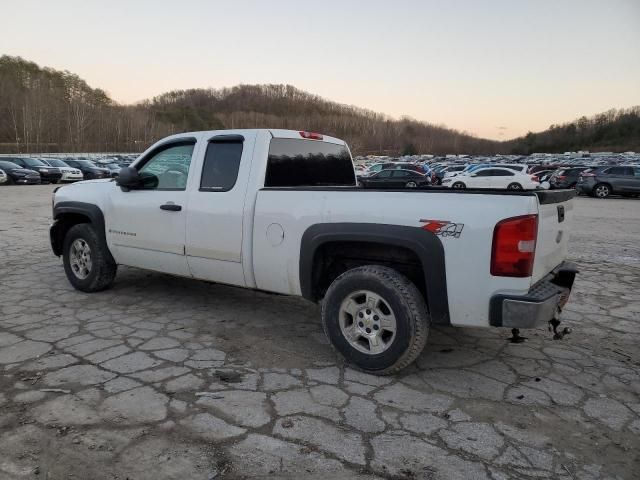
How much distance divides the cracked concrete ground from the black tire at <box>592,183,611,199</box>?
817 inches

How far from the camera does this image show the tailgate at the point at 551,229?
10.0 ft

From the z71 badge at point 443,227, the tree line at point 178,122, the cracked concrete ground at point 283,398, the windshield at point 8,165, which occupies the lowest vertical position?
the cracked concrete ground at point 283,398

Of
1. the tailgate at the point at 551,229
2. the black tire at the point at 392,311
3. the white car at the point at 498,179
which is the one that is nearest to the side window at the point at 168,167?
the black tire at the point at 392,311

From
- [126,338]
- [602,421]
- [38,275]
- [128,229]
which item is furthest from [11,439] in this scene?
[38,275]

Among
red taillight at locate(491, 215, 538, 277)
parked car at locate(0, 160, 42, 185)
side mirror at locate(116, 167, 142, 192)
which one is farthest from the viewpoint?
parked car at locate(0, 160, 42, 185)

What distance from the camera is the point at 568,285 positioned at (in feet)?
12.2

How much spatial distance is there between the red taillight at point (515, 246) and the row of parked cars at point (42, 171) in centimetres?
2280

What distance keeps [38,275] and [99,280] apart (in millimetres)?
1633

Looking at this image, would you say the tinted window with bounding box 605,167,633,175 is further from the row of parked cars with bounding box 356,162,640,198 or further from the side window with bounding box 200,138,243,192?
the side window with bounding box 200,138,243,192

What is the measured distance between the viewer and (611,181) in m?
22.9

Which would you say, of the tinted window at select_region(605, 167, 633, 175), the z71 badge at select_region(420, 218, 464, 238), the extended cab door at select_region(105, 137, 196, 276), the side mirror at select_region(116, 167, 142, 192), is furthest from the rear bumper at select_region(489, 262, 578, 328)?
the tinted window at select_region(605, 167, 633, 175)

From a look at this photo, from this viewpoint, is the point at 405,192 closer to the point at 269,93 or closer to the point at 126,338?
the point at 126,338

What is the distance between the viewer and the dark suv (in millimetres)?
22672

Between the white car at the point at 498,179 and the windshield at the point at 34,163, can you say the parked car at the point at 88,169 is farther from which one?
the white car at the point at 498,179
